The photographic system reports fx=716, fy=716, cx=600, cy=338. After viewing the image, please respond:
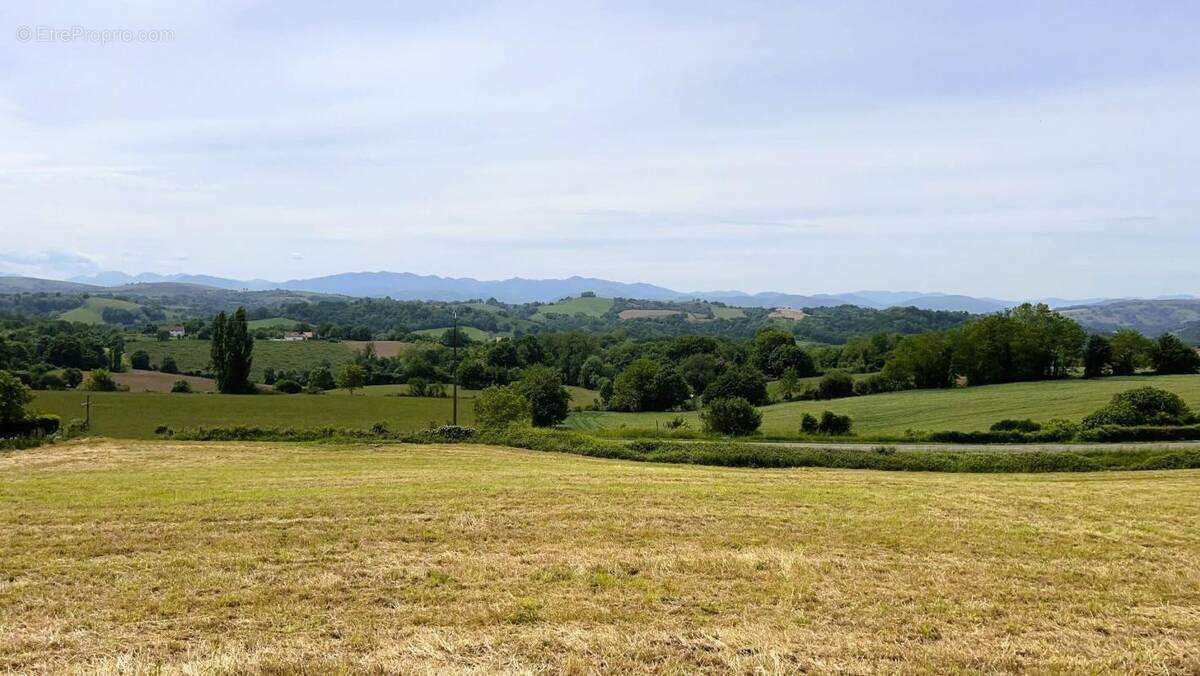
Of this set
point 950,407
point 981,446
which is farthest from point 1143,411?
point 950,407

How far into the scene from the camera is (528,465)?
29.0 m

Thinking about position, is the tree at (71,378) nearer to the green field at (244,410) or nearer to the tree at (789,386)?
the green field at (244,410)

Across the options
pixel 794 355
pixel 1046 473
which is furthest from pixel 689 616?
pixel 794 355

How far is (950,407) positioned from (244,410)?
231 ft

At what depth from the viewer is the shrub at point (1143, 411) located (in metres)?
48.2

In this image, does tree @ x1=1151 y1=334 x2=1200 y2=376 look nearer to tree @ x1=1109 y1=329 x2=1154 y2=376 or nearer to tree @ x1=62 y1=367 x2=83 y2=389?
tree @ x1=1109 y1=329 x2=1154 y2=376

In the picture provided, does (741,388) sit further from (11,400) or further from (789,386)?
(11,400)

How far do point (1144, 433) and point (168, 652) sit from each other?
53788mm

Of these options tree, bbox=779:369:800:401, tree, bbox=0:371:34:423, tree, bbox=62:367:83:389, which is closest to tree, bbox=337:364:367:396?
tree, bbox=62:367:83:389

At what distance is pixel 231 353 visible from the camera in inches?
3499

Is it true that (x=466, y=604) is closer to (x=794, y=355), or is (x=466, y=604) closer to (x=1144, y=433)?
(x=1144, y=433)

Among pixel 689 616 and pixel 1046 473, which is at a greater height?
Answer: pixel 689 616

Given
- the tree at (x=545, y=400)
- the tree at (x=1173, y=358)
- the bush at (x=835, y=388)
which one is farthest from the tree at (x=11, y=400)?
the tree at (x=1173, y=358)

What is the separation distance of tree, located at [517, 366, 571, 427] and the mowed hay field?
52850 millimetres
